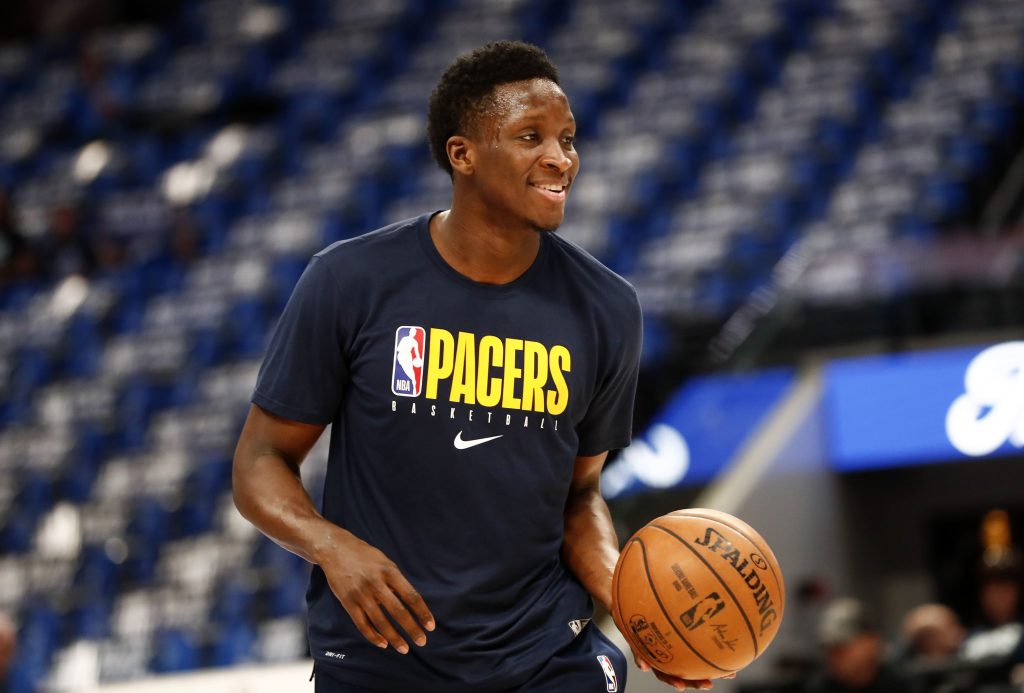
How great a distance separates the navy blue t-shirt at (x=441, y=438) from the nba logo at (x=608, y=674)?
0.24 feet

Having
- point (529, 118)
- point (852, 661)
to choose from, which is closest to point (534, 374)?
point (529, 118)

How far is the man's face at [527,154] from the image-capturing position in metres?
2.50

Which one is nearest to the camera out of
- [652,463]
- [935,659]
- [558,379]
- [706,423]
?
[558,379]

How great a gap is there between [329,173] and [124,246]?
1969 millimetres

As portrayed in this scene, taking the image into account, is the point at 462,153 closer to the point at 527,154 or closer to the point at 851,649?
the point at 527,154

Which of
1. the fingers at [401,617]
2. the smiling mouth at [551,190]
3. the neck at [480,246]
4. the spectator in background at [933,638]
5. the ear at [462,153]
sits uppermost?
the ear at [462,153]

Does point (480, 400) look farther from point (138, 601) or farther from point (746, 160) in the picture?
point (746, 160)

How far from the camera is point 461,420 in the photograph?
2.45 m

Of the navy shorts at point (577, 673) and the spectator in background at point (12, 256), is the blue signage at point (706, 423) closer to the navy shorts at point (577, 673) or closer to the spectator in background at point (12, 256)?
the navy shorts at point (577, 673)

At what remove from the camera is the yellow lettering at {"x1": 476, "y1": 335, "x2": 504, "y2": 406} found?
2.47 metres

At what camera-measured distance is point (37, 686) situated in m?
8.98

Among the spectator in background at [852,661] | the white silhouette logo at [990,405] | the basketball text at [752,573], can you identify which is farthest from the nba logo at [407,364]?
the white silhouette logo at [990,405]

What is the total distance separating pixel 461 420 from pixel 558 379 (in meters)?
0.20

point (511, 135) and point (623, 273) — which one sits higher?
point (623, 273)
